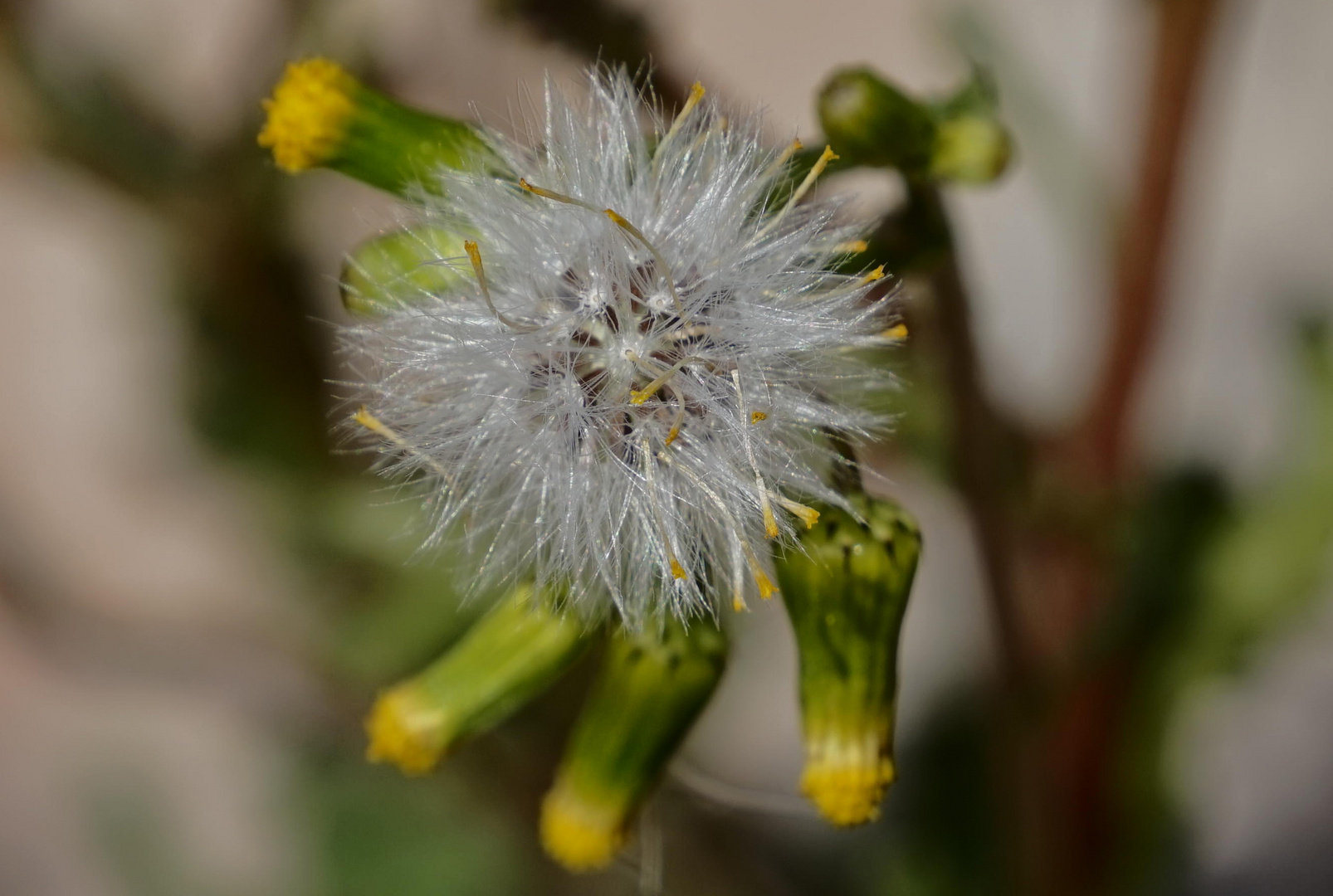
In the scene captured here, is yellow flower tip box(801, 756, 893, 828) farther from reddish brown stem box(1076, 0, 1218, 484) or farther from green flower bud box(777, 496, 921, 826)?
reddish brown stem box(1076, 0, 1218, 484)

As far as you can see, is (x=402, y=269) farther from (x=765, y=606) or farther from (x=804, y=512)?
(x=765, y=606)

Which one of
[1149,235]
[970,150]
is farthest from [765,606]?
[970,150]

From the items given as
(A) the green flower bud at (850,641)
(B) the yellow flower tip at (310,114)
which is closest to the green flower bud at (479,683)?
(A) the green flower bud at (850,641)

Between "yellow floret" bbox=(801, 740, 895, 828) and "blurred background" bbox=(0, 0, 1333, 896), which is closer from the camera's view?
"yellow floret" bbox=(801, 740, 895, 828)

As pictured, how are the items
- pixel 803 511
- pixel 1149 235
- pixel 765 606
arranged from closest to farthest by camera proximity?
pixel 803 511, pixel 1149 235, pixel 765 606

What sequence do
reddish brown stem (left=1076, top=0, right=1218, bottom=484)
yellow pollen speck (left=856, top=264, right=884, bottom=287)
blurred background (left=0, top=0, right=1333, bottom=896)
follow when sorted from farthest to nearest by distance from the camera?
blurred background (left=0, top=0, right=1333, bottom=896), reddish brown stem (left=1076, top=0, right=1218, bottom=484), yellow pollen speck (left=856, top=264, right=884, bottom=287)

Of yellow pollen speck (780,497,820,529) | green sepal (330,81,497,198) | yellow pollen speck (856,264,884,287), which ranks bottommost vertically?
yellow pollen speck (780,497,820,529)

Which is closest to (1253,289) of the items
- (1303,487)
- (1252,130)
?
(1252,130)

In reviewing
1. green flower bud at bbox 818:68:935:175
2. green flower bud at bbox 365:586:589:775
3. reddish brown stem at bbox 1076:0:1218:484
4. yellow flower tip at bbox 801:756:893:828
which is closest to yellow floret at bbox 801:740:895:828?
yellow flower tip at bbox 801:756:893:828

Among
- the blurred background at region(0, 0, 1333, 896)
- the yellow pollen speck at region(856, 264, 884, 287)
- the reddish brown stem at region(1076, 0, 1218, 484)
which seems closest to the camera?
the yellow pollen speck at region(856, 264, 884, 287)
